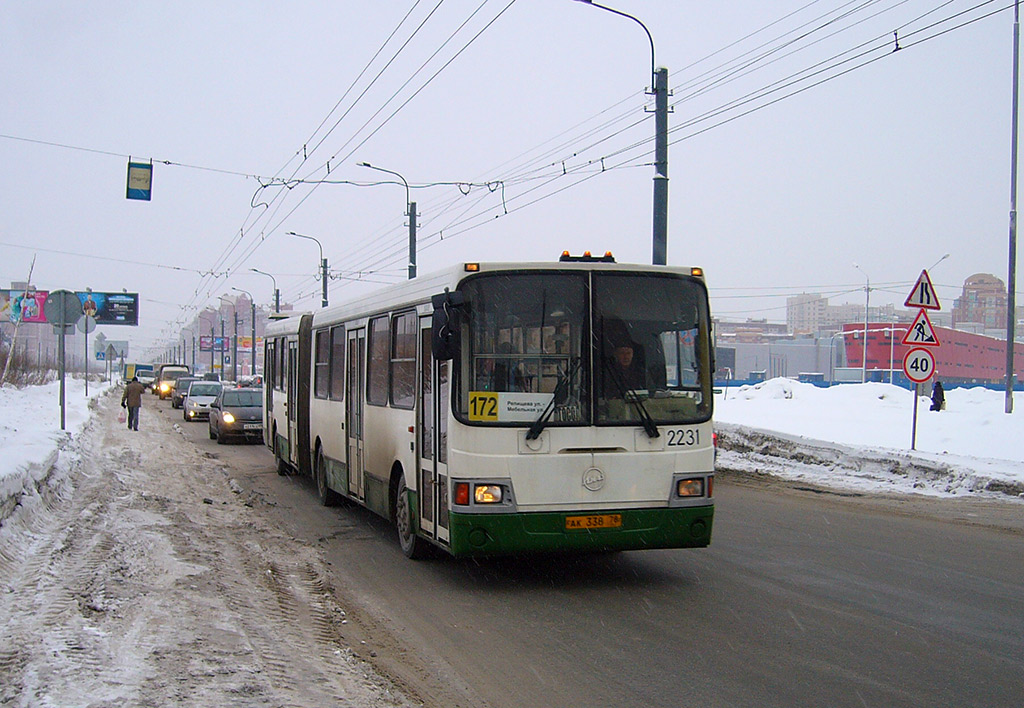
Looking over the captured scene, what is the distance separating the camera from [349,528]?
11.7m

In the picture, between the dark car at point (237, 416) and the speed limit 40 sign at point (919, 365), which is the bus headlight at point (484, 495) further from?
the dark car at point (237, 416)

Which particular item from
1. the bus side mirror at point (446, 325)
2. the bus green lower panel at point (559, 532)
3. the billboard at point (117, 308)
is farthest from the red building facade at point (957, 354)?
the bus side mirror at point (446, 325)

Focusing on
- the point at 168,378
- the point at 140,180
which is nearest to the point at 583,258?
the point at 140,180

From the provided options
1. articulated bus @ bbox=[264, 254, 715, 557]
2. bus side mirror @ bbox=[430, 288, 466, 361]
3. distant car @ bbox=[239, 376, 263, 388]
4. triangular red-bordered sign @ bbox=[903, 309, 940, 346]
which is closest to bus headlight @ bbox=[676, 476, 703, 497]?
articulated bus @ bbox=[264, 254, 715, 557]

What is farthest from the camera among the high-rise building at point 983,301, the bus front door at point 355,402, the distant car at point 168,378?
the high-rise building at point 983,301

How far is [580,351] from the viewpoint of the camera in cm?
813

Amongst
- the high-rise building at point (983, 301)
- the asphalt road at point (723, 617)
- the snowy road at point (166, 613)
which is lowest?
the asphalt road at point (723, 617)

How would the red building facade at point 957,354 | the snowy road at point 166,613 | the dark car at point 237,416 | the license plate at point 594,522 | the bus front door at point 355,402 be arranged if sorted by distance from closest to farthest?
the snowy road at point 166,613 < the license plate at point 594,522 < the bus front door at point 355,402 < the dark car at point 237,416 < the red building facade at point 957,354

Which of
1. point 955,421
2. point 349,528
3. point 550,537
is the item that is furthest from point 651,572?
point 955,421

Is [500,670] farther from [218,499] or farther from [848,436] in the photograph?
[848,436]

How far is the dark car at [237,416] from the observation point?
26172 mm

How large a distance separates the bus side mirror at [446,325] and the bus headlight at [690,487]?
2.21 metres

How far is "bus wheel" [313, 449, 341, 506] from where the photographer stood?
1366 cm

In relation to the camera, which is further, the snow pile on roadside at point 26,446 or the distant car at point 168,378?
the distant car at point 168,378
